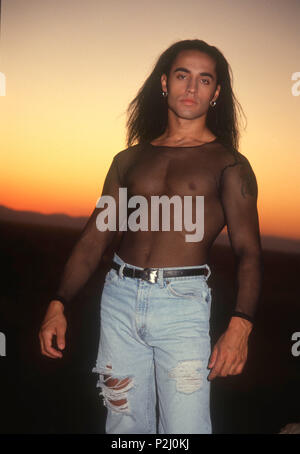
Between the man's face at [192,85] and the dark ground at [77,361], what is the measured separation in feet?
3.42

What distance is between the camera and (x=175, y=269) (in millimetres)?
1846

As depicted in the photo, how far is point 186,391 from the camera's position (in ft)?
5.79

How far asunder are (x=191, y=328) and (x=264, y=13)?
1931mm

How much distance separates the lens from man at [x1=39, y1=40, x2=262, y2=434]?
1774 mm

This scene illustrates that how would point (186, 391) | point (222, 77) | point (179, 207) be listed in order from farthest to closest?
1. point (222, 77)
2. point (179, 207)
3. point (186, 391)

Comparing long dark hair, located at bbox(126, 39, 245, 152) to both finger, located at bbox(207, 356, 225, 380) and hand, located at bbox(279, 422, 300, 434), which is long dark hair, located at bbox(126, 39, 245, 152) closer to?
finger, located at bbox(207, 356, 225, 380)

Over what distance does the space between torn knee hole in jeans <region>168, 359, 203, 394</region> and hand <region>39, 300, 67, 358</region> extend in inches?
18.7

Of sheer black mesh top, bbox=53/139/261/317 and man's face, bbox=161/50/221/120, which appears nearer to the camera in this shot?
sheer black mesh top, bbox=53/139/261/317

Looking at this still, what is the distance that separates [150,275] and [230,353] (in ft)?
1.40

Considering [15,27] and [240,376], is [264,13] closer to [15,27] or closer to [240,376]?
[15,27]

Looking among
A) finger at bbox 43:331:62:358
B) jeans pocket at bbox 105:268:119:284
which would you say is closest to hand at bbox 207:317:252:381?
jeans pocket at bbox 105:268:119:284

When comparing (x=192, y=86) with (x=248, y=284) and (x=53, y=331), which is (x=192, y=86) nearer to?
(x=248, y=284)

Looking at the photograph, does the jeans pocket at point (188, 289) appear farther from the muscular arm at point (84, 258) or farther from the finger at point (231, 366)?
the muscular arm at point (84, 258)

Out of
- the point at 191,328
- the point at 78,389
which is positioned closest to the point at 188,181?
the point at 191,328
